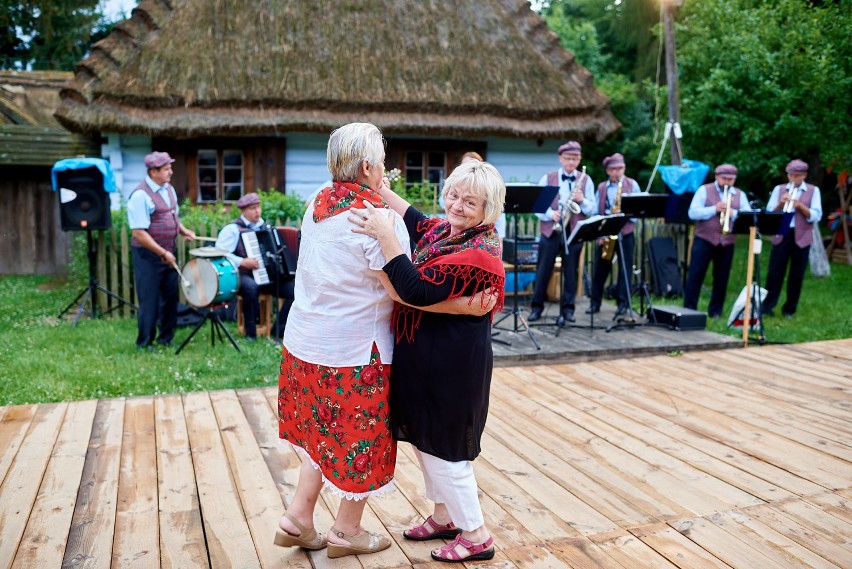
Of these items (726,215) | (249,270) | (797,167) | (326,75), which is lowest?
(249,270)

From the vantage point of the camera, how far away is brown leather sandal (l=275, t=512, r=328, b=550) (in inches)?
119

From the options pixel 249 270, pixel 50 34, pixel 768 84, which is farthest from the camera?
pixel 50 34

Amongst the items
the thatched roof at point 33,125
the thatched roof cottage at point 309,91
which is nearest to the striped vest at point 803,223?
the thatched roof cottage at point 309,91

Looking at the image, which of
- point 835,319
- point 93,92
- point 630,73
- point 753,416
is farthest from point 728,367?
point 630,73

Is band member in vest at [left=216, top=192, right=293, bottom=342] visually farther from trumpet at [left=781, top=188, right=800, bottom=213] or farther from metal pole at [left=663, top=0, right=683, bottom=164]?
metal pole at [left=663, top=0, right=683, bottom=164]

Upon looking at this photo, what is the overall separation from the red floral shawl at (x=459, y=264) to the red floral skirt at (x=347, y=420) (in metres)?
0.17

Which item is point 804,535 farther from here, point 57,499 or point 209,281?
point 209,281

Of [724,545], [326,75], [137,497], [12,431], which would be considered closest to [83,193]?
[12,431]

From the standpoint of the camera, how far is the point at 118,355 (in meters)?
6.73

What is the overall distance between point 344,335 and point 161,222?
4.78 m

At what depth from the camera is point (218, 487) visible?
12.3ft

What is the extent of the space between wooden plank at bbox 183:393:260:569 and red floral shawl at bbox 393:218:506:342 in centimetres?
112

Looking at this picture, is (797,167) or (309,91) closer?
(797,167)

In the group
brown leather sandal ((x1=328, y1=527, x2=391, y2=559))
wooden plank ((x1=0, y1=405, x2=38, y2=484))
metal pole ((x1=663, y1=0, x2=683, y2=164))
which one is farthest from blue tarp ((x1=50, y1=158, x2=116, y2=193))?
metal pole ((x1=663, y1=0, x2=683, y2=164))
